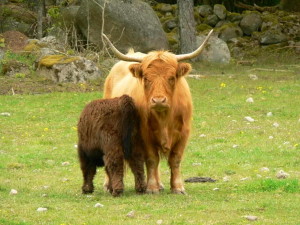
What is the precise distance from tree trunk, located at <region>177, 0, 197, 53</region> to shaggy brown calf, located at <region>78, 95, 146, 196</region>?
1691cm

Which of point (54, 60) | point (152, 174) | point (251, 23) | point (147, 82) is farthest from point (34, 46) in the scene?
point (147, 82)

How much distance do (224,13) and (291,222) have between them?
87.2ft

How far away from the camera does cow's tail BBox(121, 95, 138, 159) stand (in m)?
9.63

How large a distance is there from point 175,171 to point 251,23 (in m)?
23.2

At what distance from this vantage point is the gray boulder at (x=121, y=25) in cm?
2625

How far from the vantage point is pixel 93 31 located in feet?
85.9

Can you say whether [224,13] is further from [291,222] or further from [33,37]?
[291,222]

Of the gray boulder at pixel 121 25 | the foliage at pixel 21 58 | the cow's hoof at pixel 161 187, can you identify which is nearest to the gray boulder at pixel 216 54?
the gray boulder at pixel 121 25

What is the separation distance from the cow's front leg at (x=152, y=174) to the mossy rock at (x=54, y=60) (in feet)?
41.0

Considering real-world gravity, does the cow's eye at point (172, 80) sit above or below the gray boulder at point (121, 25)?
above

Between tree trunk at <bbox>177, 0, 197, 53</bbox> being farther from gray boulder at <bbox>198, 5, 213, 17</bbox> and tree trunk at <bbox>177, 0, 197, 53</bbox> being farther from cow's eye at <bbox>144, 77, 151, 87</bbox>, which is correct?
cow's eye at <bbox>144, 77, 151, 87</bbox>

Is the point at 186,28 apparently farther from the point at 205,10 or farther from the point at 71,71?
the point at 205,10

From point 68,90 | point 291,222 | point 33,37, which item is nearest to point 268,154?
point 291,222

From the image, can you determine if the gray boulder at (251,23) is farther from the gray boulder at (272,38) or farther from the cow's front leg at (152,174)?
the cow's front leg at (152,174)
